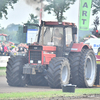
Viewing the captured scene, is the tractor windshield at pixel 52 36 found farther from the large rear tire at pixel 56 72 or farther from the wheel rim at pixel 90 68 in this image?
the wheel rim at pixel 90 68

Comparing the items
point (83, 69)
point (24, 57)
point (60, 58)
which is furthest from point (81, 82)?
point (24, 57)

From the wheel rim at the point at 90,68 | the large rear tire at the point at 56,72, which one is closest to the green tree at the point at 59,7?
the wheel rim at the point at 90,68

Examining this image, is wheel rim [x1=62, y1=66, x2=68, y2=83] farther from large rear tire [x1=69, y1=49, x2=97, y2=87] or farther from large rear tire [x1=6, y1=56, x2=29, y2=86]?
large rear tire [x1=6, y1=56, x2=29, y2=86]

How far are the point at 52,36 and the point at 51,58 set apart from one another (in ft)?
3.30

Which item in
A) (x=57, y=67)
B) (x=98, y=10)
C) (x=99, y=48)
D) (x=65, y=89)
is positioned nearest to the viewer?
(x=65, y=89)

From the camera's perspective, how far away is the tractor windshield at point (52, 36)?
13.8m

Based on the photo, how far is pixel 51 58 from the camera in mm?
13359

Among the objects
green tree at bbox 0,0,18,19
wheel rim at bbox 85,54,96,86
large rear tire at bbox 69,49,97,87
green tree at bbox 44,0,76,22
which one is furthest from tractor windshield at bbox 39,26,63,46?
green tree at bbox 44,0,76,22

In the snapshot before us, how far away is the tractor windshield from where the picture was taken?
13828mm

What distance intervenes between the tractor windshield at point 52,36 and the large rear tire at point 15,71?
1235 millimetres

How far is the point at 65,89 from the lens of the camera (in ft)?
36.8

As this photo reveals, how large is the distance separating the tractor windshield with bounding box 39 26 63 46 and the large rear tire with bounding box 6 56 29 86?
1235mm

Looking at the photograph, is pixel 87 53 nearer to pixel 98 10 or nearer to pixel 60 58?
pixel 60 58

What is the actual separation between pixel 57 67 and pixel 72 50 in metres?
1.59
